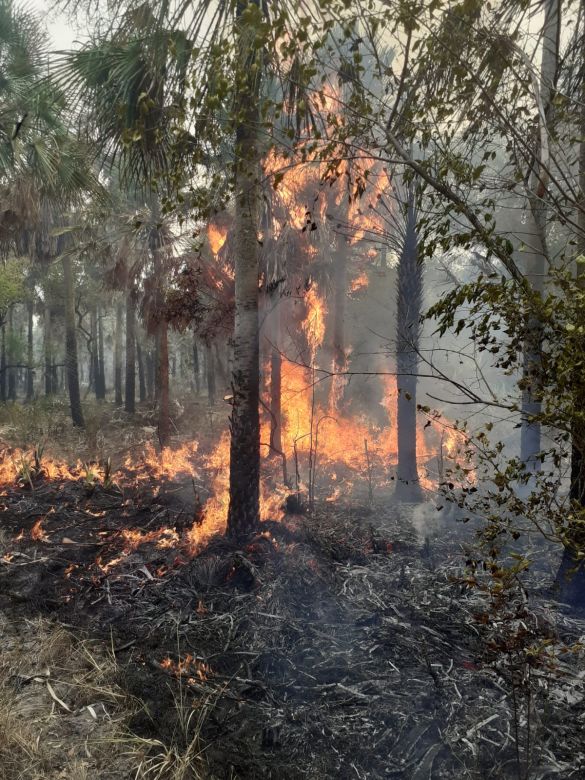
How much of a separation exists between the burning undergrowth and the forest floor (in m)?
0.02

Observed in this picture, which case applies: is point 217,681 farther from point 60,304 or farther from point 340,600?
point 60,304

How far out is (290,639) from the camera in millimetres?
5656

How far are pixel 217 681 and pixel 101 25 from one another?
8.09 m

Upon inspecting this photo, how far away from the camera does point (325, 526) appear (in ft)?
30.8

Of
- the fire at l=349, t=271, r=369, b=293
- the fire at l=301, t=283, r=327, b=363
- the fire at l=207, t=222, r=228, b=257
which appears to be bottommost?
the fire at l=301, t=283, r=327, b=363

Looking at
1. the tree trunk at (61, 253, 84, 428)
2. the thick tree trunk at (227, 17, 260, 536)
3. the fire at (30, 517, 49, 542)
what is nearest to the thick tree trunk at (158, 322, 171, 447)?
the tree trunk at (61, 253, 84, 428)

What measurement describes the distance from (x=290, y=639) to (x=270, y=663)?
1.57ft

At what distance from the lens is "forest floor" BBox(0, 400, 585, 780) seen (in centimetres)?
387

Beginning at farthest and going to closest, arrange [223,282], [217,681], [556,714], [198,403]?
[198,403] → [223,282] → [217,681] → [556,714]

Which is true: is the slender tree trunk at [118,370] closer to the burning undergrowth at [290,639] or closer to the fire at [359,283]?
the fire at [359,283]

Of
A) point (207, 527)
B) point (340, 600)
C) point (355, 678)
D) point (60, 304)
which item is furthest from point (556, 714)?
point (60, 304)

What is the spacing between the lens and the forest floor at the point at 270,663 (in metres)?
3.87

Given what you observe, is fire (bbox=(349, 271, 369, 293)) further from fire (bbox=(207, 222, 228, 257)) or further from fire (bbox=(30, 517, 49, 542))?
fire (bbox=(30, 517, 49, 542))

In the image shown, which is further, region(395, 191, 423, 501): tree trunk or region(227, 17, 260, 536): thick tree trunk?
region(395, 191, 423, 501): tree trunk
